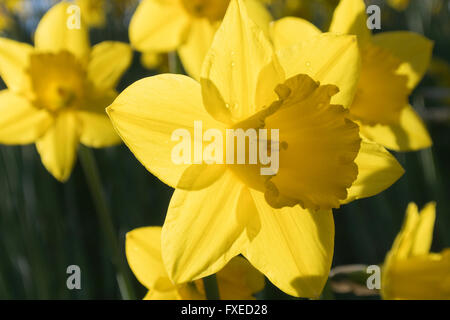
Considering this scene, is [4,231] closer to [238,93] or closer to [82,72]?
[82,72]

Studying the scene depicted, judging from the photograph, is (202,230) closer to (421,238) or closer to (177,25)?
(421,238)

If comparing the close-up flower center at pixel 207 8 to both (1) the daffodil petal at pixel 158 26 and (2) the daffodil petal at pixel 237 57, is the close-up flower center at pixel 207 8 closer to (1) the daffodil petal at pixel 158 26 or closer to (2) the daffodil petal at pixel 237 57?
(1) the daffodil petal at pixel 158 26

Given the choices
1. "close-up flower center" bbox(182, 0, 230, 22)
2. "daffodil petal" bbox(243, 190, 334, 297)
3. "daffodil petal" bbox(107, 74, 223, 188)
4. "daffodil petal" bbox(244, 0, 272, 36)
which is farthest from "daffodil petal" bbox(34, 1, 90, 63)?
"daffodil petal" bbox(243, 190, 334, 297)

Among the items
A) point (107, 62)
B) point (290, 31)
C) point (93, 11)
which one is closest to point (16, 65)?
point (107, 62)

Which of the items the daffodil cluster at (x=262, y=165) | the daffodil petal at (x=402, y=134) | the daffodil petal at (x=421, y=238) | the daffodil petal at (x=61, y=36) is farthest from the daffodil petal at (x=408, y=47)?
the daffodil petal at (x=61, y=36)

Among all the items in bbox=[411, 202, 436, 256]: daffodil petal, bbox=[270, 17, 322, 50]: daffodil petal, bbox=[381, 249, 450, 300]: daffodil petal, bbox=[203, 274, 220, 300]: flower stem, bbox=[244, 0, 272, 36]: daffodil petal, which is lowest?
bbox=[381, 249, 450, 300]: daffodil petal

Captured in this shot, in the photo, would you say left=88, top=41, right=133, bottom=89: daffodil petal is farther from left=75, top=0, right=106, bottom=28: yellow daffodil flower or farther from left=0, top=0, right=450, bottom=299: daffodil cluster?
left=75, top=0, right=106, bottom=28: yellow daffodil flower
